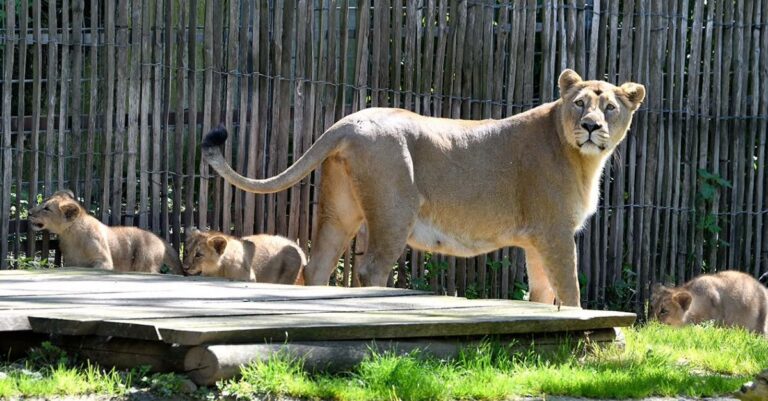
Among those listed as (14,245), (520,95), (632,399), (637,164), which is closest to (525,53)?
(520,95)

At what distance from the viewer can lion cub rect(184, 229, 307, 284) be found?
10.2m

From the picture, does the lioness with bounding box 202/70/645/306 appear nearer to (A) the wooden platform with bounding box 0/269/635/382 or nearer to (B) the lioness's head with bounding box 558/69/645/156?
(B) the lioness's head with bounding box 558/69/645/156

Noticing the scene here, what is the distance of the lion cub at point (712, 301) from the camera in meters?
11.5

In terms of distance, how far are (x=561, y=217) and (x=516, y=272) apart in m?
2.22

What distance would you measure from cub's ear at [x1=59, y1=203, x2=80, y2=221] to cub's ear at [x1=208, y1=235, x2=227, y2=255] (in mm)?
1016

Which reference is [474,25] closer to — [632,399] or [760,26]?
[760,26]

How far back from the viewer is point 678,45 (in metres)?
12.8

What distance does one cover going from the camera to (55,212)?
32.1ft

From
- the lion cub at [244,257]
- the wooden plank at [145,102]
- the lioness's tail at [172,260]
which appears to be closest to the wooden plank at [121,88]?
the wooden plank at [145,102]

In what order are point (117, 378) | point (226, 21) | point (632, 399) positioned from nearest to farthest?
point (117, 378) → point (632, 399) → point (226, 21)

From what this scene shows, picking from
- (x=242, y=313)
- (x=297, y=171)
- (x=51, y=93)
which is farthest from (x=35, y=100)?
(x=242, y=313)

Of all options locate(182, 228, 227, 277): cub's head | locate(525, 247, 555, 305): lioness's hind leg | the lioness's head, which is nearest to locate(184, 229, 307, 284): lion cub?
locate(182, 228, 227, 277): cub's head

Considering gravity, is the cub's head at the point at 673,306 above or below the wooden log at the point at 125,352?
below

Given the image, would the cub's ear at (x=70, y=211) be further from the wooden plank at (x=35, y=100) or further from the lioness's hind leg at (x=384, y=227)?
the lioness's hind leg at (x=384, y=227)
